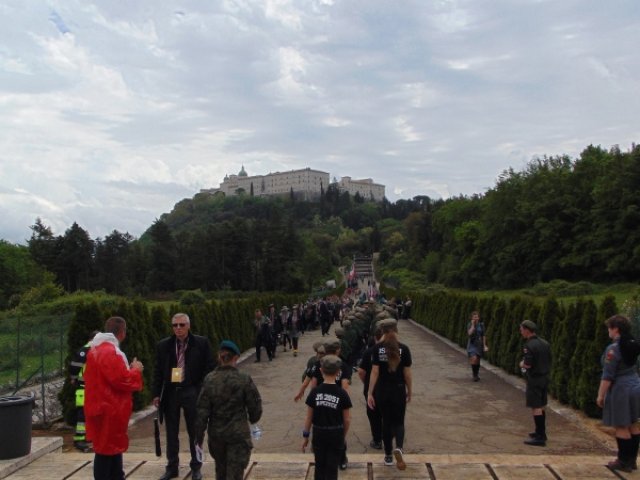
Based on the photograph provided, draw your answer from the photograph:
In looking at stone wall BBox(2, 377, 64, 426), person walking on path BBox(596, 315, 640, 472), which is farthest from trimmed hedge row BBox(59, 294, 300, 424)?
person walking on path BBox(596, 315, 640, 472)

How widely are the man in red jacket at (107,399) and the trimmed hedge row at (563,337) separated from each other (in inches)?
325

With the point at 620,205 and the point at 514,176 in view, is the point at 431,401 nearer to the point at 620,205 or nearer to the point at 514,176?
the point at 620,205

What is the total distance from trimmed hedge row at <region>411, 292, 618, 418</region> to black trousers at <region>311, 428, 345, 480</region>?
6.52 m

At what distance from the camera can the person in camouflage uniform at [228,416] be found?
5.87m

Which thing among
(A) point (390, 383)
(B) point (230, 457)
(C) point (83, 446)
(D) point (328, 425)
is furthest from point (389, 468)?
(C) point (83, 446)

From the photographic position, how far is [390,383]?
7.66m

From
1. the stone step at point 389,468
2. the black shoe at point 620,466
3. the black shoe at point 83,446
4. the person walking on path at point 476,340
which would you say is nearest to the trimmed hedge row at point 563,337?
the person walking on path at point 476,340

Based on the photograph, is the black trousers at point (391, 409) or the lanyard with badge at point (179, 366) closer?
the lanyard with badge at point (179, 366)

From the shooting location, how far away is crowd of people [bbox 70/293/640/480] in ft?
19.4

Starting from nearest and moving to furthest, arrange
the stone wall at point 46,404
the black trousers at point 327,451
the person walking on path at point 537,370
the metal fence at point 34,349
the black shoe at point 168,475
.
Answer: the black trousers at point 327,451 < the black shoe at point 168,475 < the person walking on path at point 537,370 < the stone wall at point 46,404 < the metal fence at point 34,349

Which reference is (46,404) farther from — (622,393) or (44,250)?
(44,250)

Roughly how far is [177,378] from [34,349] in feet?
24.6

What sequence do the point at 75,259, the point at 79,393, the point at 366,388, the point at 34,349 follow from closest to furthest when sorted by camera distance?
the point at 366,388 < the point at 79,393 < the point at 34,349 < the point at 75,259

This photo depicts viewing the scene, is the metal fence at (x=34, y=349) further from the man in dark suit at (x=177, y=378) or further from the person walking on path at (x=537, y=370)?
the person walking on path at (x=537, y=370)
